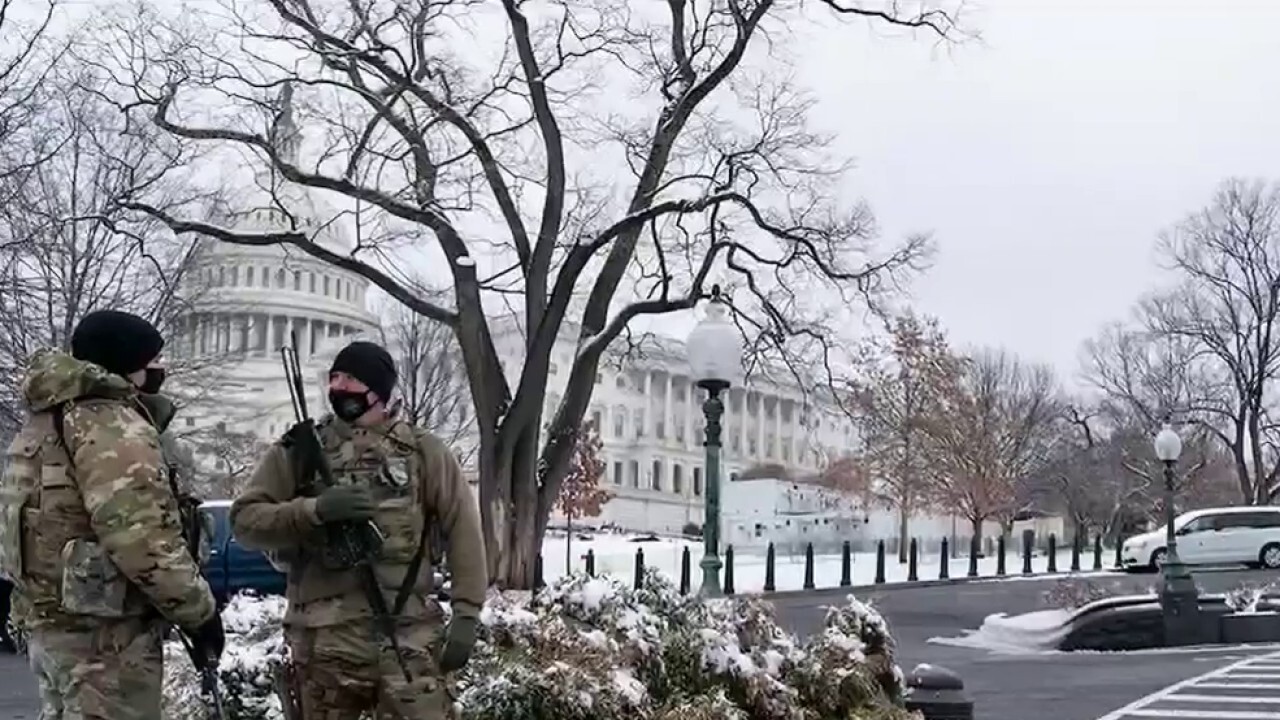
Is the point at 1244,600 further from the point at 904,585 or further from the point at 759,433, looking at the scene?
the point at 759,433

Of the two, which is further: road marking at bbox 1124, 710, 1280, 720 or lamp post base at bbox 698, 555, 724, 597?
road marking at bbox 1124, 710, 1280, 720

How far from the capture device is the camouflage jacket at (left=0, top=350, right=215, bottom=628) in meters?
4.22

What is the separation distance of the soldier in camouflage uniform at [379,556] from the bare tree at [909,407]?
47982mm

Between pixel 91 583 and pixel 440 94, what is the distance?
20629 mm

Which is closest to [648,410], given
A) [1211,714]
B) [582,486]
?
[582,486]

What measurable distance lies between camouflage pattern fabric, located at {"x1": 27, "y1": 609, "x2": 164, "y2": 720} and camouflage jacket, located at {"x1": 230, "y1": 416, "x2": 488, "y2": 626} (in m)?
0.55

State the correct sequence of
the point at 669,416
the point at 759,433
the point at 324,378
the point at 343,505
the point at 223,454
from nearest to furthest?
the point at 343,505 < the point at 324,378 < the point at 223,454 < the point at 669,416 < the point at 759,433

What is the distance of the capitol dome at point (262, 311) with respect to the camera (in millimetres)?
25281

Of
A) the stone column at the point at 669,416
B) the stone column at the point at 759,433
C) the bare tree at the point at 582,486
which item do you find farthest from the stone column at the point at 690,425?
the bare tree at the point at 582,486

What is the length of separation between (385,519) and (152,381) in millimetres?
842

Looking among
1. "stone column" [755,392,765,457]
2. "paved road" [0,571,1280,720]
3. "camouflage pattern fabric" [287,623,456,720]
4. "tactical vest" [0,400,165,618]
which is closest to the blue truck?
"paved road" [0,571,1280,720]

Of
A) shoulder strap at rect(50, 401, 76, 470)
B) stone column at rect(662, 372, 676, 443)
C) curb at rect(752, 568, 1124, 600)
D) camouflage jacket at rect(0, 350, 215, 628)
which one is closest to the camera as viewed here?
camouflage jacket at rect(0, 350, 215, 628)

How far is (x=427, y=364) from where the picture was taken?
47281 millimetres

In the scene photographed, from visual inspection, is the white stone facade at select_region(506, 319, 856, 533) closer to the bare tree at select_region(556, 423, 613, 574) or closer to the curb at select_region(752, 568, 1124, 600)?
the bare tree at select_region(556, 423, 613, 574)
